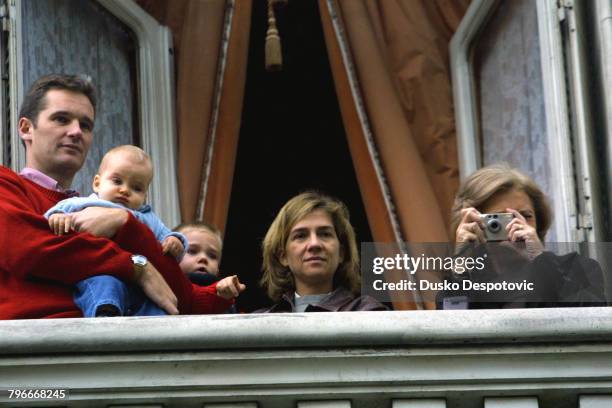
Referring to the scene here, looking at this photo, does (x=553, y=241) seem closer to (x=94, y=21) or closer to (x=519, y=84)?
(x=519, y=84)

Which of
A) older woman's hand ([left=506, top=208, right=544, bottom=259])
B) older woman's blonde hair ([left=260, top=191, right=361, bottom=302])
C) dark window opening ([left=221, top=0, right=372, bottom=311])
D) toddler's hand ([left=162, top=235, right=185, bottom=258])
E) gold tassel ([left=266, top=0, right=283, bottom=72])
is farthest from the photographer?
dark window opening ([left=221, top=0, right=372, bottom=311])

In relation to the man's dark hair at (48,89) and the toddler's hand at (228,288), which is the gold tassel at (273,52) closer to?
the man's dark hair at (48,89)

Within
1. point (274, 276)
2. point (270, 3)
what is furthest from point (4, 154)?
point (270, 3)

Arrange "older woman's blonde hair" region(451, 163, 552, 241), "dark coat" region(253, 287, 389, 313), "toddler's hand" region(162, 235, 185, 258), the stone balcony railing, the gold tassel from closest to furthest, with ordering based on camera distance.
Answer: the stone balcony railing < "toddler's hand" region(162, 235, 185, 258) < "older woman's blonde hair" region(451, 163, 552, 241) < "dark coat" region(253, 287, 389, 313) < the gold tassel

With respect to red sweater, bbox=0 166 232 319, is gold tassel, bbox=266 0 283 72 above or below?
above

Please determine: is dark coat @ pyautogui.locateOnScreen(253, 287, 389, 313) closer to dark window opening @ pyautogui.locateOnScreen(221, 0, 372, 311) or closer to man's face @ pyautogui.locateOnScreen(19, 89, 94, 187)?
man's face @ pyautogui.locateOnScreen(19, 89, 94, 187)

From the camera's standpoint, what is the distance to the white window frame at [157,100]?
881 cm

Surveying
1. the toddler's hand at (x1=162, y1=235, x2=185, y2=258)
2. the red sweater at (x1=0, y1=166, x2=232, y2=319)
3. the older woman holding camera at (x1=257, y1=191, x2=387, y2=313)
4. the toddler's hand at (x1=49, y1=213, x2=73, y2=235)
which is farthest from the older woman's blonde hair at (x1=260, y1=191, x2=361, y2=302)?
the toddler's hand at (x1=49, y1=213, x2=73, y2=235)

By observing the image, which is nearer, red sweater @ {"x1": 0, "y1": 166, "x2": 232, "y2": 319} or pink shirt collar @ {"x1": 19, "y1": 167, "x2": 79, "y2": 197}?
red sweater @ {"x1": 0, "y1": 166, "x2": 232, "y2": 319}

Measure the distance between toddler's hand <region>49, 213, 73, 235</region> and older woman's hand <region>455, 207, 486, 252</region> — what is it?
1.28m

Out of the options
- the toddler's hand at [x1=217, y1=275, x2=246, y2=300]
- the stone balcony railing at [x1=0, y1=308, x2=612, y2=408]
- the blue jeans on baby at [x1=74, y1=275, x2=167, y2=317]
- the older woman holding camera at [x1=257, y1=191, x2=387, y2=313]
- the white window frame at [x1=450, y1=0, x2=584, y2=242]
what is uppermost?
the white window frame at [x1=450, y1=0, x2=584, y2=242]

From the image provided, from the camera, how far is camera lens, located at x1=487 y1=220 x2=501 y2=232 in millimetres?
6270

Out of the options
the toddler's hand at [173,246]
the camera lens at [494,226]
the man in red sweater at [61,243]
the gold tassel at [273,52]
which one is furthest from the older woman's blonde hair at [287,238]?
the gold tassel at [273,52]

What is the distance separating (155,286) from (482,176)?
122 cm
